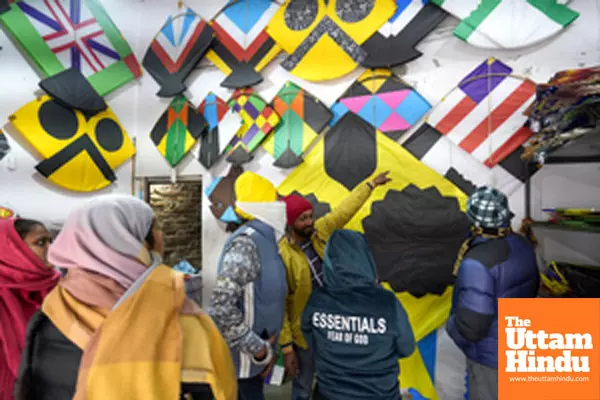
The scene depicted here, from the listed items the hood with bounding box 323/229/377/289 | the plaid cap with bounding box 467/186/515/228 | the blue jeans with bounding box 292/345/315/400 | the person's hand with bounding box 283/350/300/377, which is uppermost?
the plaid cap with bounding box 467/186/515/228

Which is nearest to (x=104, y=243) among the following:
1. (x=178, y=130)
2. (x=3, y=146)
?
(x=178, y=130)

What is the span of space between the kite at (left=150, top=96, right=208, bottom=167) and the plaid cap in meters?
1.81

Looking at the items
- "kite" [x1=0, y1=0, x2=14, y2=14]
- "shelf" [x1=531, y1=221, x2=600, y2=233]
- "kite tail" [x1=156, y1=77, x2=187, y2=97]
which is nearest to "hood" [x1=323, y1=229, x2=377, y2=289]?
"shelf" [x1=531, y1=221, x2=600, y2=233]

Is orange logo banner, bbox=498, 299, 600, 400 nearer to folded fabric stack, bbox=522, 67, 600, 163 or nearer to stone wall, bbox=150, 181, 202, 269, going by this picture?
folded fabric stack, bbox=522, 67, 600, 163

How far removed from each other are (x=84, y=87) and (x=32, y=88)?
0.33m

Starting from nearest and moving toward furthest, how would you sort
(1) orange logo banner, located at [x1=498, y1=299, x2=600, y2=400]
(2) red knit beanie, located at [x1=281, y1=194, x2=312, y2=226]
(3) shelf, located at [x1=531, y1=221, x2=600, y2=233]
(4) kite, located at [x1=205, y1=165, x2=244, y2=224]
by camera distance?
(1) orange logo banner, located at [x1=498, y1=299, x2=600, y2=400] → (3) shelf, located at [x1=531, y1=221, x2=600, y2=233] → (2) red knit beanie, located at [x1=281, y1=194, x2=312, y2=226] → (4) kite, located at [x1=205, y1=165, x2=244, y2=224]

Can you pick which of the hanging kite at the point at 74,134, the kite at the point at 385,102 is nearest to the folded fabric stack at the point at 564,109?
the kite at the point at 385,102

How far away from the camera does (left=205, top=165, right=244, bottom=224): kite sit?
2594mm

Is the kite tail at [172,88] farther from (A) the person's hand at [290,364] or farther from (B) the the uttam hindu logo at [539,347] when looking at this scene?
(B) the the uttam hindu logo at [539,347]

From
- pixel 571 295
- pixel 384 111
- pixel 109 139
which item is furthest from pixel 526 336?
pixel 109 139

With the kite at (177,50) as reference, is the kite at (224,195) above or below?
below

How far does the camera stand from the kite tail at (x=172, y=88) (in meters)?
2.68

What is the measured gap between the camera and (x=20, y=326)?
1.28m

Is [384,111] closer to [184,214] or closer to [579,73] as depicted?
[579,73]
